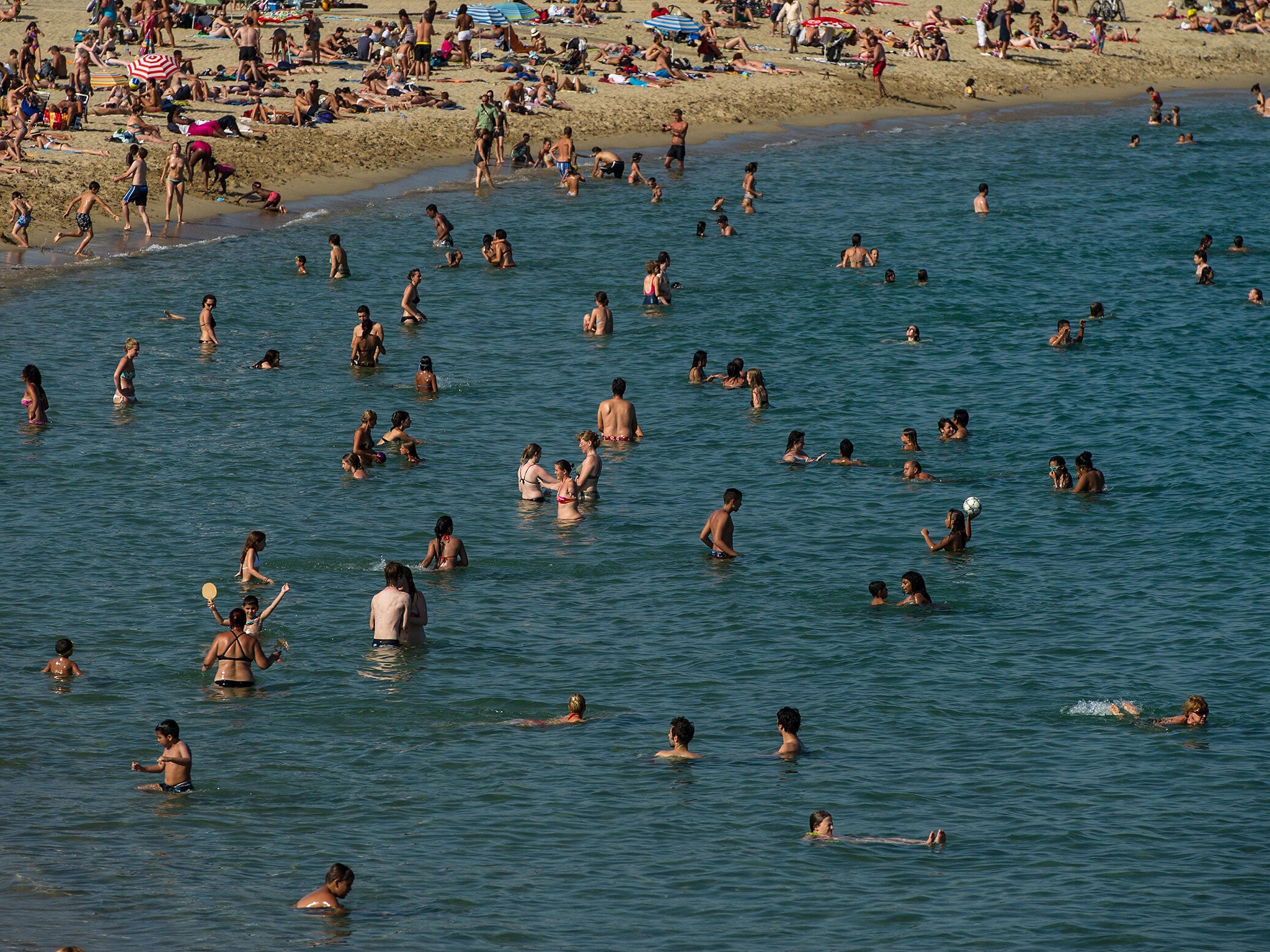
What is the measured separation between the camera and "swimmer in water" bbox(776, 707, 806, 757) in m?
19.1

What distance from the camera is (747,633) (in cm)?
2298

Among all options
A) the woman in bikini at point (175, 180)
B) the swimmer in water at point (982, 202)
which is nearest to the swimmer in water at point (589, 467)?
the woman in bikini at point (175, 180)

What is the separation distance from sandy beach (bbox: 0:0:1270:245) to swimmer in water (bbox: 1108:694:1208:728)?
108 ft

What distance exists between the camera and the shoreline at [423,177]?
139 ft

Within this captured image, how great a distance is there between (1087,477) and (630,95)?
36948 mm

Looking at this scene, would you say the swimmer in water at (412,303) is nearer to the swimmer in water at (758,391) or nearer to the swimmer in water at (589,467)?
the swimmer in water at (758,391)

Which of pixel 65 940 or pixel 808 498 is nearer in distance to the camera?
pixel 65 940

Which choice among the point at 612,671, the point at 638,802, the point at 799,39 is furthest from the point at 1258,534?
the point at 799,39

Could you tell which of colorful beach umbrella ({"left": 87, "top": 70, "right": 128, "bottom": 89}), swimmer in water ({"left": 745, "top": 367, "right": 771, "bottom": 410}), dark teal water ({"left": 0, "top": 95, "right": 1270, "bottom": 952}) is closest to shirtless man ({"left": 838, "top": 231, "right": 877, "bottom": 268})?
dark teal water ({"left": 0, "top": 95, "right": 1270, "bottom": 952})

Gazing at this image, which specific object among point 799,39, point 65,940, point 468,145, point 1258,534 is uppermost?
point 799,39

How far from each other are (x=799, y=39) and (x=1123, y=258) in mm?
26723

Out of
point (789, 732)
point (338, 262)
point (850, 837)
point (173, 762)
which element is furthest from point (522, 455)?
point (338, 262)

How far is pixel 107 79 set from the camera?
52.0 metres

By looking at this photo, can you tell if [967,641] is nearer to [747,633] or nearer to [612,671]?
[747,633]
